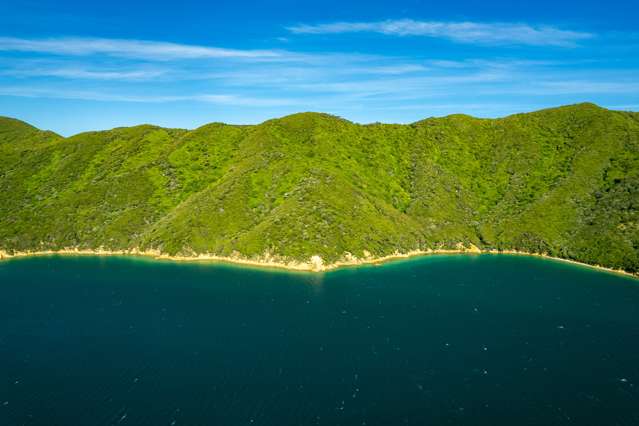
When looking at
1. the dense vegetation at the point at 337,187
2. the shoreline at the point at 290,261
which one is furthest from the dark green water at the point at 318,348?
the dense vegetation at the point at 337,187

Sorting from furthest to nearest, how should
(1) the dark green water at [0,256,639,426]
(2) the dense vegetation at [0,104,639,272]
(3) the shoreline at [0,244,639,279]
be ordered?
1. (2) the dense vegetation at [0,104,639,272]
2. (3) the shoreline at [0,244,639,279]
3. (1) the dark green water at [0,256,639,426]

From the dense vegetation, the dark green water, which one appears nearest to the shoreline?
the dense vegetation

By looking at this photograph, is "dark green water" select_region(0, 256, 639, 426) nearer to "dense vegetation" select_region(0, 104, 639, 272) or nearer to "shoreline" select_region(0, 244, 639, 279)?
"shoreline" select_region(0, 244, 639, 279)

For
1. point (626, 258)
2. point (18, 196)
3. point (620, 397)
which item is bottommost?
point (620, 397)

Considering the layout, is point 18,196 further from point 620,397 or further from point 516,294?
point 620,397

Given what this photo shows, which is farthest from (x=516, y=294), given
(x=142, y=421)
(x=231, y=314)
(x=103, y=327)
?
(x=103, y=327)
